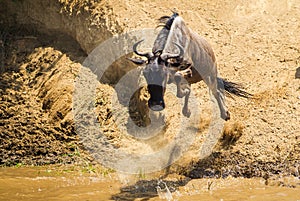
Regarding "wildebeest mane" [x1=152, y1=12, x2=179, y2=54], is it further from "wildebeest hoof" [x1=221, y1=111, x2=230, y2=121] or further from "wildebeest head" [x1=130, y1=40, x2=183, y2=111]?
"wildebeest hoof" [x1=221, y1=111, x2=230, y2=121]

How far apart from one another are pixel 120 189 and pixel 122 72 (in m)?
3.35

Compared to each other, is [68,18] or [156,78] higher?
[68,18]

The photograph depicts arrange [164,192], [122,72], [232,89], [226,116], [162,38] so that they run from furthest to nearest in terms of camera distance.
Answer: [122,72]
[232,89]
[226,116]
[162,38]
[164,192]

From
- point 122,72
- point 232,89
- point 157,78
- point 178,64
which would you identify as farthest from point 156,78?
point 122,72

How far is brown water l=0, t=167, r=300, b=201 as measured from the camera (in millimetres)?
5418

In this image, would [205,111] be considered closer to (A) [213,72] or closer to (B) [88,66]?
(A) [213,72]

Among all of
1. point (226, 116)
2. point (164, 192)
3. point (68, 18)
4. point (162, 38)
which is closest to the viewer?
point (164, 192)

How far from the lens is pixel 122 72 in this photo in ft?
28.7

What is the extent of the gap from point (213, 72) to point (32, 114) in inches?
140

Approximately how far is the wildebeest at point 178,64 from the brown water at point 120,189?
3.93ft

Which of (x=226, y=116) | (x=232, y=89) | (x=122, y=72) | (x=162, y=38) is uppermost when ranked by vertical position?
(x=162, y=38)

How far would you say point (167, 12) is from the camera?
32.6ft

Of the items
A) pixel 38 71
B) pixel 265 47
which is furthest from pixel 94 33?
pixel 265 47

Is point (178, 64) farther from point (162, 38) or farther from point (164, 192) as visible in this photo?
Result: point (164, 192)
